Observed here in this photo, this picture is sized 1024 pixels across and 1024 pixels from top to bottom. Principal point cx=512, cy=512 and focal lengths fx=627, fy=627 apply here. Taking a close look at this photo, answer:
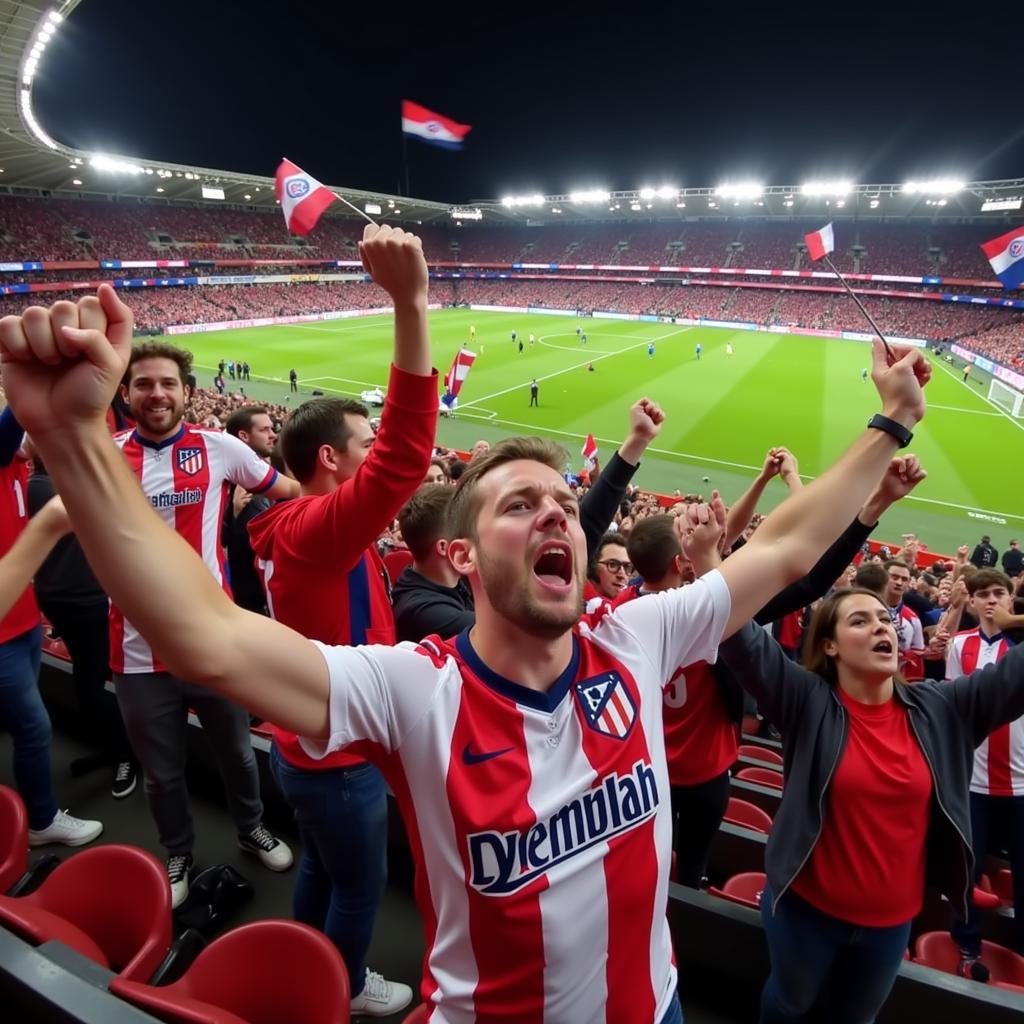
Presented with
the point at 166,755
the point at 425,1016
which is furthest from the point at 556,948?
the point at 166,755

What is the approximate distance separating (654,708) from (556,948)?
0.64 meters

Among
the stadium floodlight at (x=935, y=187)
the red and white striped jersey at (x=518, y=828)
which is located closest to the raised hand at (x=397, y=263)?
the red and white striped jersey at (x=518, y=828)

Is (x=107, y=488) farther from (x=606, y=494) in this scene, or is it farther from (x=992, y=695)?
(x=992, y=695)

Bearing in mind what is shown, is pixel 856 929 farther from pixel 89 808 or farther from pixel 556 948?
pixel 89 808

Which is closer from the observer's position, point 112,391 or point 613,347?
point 112,391

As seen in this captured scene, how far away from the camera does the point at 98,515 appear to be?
1.09 meters

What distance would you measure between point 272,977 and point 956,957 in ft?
10.6

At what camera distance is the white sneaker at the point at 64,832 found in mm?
3617

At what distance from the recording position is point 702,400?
27703 mm

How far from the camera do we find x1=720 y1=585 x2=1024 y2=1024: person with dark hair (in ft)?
7.68

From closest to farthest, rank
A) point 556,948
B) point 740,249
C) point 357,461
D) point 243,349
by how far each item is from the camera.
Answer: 1. point 556,948
2. point 357,461
3. point 243,349
4. point 740,249

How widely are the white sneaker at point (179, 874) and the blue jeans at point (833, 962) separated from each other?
286 cm

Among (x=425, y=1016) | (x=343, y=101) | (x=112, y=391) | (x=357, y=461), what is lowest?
(x=425, y=1016)

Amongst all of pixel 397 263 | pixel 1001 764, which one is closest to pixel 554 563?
pixel 397 263
